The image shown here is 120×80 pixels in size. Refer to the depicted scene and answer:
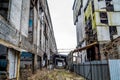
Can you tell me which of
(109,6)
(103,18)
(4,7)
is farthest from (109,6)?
(4,7)

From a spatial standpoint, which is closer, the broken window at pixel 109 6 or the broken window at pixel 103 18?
the broken window at pixel 103 18

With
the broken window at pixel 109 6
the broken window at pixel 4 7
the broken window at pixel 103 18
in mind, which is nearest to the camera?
the broken window at pixel 4 7

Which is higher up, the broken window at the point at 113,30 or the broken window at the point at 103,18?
the broken window at the point at 103,18

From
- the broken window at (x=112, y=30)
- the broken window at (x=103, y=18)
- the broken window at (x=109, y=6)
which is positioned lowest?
the broken window at (x=112, y=30)

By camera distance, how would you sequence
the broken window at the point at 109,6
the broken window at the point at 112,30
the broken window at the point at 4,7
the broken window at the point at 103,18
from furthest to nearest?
the broken window at the point at 109,6, the broken window at the point at 103,18, the broken window at the point at 112,30, the broken window at the point at 4,7

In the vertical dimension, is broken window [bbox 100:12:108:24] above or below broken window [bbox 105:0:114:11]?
below

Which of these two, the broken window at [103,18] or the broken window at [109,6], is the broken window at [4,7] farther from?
the broken window at [109,6]

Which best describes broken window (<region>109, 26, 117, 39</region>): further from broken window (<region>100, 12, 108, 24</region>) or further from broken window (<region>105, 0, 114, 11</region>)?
broken window (<region>105, 0, 114, 11</region>)

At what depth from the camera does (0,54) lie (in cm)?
957

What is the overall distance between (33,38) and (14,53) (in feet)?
16.8

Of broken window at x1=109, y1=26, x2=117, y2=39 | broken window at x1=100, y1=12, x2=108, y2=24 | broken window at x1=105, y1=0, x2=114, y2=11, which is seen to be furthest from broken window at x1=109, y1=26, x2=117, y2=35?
broken window at x1=105, y1=0, x2=114, y2=11

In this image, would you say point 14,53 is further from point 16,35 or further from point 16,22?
point 16,22

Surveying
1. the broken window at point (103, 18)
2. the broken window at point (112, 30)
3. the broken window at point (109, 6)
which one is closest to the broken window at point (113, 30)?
the broken window at point (112, 30)

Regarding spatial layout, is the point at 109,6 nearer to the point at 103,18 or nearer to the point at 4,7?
the point at 103,18
